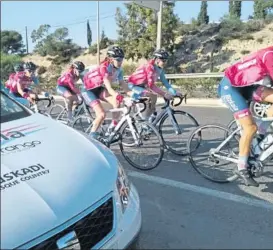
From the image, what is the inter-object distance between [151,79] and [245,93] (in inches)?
115

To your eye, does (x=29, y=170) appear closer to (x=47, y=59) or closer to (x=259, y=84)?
(x=259, y=84)

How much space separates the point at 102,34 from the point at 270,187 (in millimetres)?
56418

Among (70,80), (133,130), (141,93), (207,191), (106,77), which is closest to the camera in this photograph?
(207,191)

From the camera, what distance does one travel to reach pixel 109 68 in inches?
238

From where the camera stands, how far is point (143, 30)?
129ft

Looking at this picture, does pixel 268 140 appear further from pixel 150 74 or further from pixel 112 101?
pixel 150 74

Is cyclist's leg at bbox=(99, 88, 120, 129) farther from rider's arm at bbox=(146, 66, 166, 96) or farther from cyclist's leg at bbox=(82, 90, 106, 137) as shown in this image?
rider's arm at bbox=(146, 66, 166, 96)

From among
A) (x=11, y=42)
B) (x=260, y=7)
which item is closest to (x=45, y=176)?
(x=260, y=7)

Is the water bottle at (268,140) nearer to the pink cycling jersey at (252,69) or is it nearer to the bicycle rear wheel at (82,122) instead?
the pink cycling jersey at (252,69)

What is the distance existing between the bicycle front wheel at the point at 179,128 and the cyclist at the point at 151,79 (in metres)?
0.34

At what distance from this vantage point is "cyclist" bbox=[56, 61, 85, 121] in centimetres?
840

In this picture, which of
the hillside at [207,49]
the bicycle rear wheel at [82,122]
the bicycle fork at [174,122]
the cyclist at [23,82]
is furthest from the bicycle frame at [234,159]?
the hillside at [207,49]

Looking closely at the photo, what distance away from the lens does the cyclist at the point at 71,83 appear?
27.6 feet

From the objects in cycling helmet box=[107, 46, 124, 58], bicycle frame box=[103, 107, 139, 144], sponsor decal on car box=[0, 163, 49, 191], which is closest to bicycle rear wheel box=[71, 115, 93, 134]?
bicycle frame box=[103, 107, 139, 144]
